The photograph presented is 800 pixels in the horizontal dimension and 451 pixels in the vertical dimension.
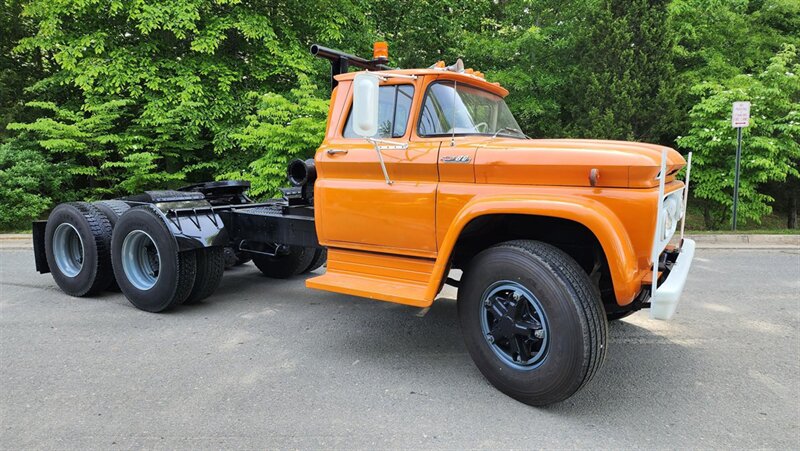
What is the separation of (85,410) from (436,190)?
8.65 ft

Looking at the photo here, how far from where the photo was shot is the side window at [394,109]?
12.6 feet

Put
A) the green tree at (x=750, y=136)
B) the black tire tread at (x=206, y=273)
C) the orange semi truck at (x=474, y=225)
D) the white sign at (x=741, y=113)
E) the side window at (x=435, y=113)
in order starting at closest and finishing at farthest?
the orange semi truck at (x=474, y=225) → the side window at (x=435, y=113) → the black tire tread at (x=206, y=273) → the white sign at (x=741, y=113) → the green tree at (x=750, y=136)

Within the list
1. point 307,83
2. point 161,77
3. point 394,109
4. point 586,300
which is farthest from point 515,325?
point 161,77

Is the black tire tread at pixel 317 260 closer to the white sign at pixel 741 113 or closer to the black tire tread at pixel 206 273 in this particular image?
the black tire tread at pixel 206 273

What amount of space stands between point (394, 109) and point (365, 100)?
68 centimetres

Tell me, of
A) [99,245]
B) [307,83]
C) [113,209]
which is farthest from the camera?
[307,83]

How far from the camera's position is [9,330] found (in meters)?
4.61

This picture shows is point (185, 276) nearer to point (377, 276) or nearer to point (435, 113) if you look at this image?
point (377, 276)

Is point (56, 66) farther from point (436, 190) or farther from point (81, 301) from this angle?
point (436, 190)

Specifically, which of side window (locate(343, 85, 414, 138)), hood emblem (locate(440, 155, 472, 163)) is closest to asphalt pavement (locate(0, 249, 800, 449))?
hood emblem (locate(440, 155, 472, 163))

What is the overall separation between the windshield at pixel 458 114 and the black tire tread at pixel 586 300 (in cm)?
118

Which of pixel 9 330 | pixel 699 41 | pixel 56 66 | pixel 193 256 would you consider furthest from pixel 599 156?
pixel 56 66

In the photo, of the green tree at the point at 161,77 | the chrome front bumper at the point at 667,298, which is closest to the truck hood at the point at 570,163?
the chrome front bumper at the point at 667,298

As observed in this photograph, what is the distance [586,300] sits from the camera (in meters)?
2.94
